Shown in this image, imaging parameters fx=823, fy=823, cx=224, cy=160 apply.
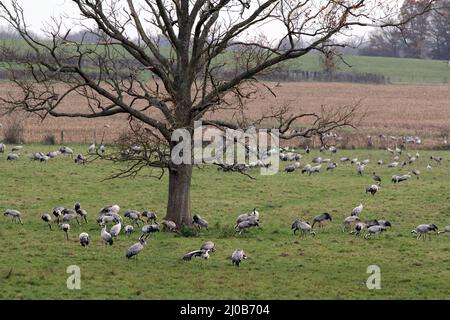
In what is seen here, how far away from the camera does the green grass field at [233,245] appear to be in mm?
15984

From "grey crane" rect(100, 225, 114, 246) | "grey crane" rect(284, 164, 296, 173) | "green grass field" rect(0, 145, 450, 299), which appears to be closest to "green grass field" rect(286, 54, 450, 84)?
"grey crane" rect(284, 164, 296, 173)

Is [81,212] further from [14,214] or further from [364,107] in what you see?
[364,107]

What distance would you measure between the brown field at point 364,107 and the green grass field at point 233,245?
460 centimetres

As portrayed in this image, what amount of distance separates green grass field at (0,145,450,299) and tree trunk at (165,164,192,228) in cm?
69

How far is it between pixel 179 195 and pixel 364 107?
45049 mm

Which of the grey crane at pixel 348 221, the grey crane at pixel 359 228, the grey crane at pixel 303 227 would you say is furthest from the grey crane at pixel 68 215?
the grey crane at pixel 359 228

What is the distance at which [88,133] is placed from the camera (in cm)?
4659

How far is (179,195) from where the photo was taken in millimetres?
22281

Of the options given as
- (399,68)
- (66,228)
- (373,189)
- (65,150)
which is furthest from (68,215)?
(399,68)

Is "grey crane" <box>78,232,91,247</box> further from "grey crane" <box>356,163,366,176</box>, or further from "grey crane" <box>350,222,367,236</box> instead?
"grey crane" <box>356,163,366,176</box>

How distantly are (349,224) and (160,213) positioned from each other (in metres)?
5.82
